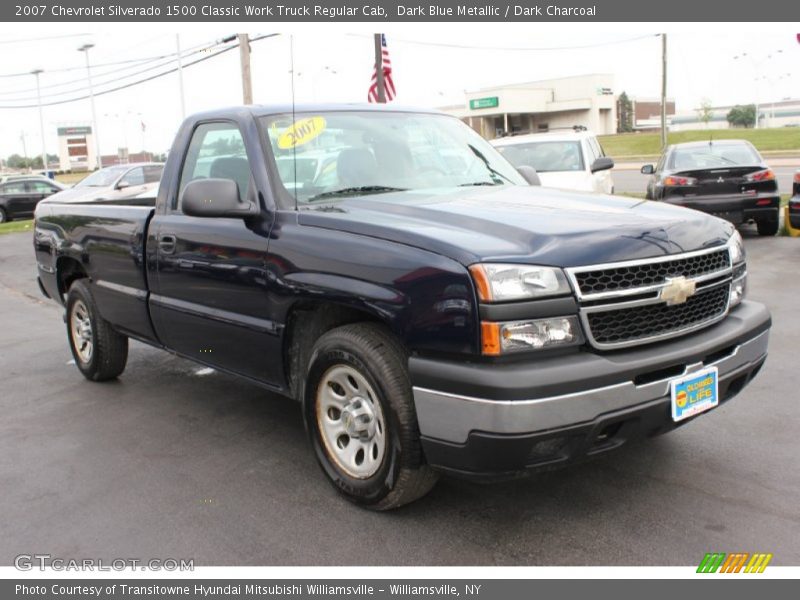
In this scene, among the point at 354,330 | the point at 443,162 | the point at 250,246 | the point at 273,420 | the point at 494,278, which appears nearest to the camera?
the point at 494,278

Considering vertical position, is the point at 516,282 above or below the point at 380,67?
→ below

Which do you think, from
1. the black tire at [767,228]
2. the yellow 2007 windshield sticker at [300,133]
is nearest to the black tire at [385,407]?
the yellow 2007 windshield sticker at [300,133]

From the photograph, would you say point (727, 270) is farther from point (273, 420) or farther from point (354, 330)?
point (273, 420)

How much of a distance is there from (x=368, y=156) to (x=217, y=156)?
3.10 feet

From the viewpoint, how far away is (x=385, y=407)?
130 inches

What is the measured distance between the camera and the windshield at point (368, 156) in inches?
166

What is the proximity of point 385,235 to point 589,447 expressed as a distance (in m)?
1.21

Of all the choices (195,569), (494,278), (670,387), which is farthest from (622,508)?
(195,569)

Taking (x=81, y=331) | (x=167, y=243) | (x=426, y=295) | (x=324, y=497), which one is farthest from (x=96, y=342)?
(x=426, y=295)

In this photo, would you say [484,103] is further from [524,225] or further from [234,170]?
[524,225]

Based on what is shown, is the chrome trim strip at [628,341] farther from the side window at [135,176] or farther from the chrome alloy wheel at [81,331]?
the side window at [135,176]

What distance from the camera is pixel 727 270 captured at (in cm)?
368

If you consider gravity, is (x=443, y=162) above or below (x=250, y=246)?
above

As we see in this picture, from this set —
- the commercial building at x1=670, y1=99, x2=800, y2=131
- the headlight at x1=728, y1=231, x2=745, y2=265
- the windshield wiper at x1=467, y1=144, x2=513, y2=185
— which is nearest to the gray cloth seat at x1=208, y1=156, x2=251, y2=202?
the windshield wiper at x1=467, y1=144, x2=513, y2=185
